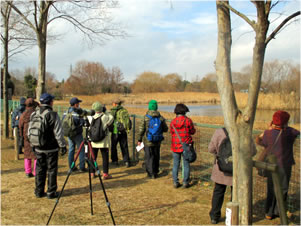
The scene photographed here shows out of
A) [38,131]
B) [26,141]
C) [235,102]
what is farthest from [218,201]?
[26,141]

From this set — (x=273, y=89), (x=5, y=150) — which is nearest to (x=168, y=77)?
(x=273, y=89)

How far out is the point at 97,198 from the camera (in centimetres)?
514

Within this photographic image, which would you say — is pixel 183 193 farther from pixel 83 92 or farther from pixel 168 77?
pixel 168 77

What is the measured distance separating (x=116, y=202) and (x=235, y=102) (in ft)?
9.71

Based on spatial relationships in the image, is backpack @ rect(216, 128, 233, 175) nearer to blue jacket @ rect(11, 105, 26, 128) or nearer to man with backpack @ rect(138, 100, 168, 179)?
man with backpack @ rect(138, 100, 168, 179)

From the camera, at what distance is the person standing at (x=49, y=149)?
16.5 feet

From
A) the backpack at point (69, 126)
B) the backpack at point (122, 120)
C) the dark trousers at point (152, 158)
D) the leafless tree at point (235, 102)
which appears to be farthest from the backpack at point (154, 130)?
the leafless tree at point (235, 102)

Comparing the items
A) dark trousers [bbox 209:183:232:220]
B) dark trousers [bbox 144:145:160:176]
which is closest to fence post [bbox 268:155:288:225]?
dark trousers [bbox 209:183:232:220]

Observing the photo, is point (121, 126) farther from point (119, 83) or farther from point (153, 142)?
point (119, 83)

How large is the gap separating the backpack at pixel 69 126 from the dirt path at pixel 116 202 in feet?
3.20

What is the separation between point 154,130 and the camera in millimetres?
6137

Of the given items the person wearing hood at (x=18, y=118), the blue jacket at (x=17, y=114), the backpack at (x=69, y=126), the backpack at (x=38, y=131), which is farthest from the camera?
the blue jacket at (x=17, y=114)

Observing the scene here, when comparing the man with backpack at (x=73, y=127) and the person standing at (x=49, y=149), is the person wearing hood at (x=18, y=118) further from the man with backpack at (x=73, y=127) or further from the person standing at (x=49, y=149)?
the person standing at (x=49, y=149)

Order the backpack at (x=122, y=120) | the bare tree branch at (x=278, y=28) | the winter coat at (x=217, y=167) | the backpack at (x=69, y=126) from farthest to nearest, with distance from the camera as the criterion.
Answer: the backpack at (x=122, y=120) < the backpack at (x=69, y=126) < the winter coat at (x=217, y=167) < the bare tree branch at (x=278, y=28)
